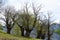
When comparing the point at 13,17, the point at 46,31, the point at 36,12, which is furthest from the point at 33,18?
the point at 46,31

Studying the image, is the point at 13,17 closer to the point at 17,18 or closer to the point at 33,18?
the point at 17,18

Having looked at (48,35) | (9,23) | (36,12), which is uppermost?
(36,12)

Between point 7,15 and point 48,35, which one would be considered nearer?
point 7,15

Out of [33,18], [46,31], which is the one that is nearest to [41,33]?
[46,31]

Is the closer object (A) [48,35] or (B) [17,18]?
(B) [17,18]

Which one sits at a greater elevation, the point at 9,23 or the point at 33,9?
the point at 33,9

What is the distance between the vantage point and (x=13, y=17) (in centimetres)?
4947

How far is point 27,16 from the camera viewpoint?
159ft

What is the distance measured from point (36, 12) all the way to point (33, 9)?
1324mm

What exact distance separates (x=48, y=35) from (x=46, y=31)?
1.58 metres

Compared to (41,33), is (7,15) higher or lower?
higher

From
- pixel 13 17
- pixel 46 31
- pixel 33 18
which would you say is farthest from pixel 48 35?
pixel 13 17

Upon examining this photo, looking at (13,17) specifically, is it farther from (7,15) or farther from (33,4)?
(33,4)

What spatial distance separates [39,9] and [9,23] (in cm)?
974
